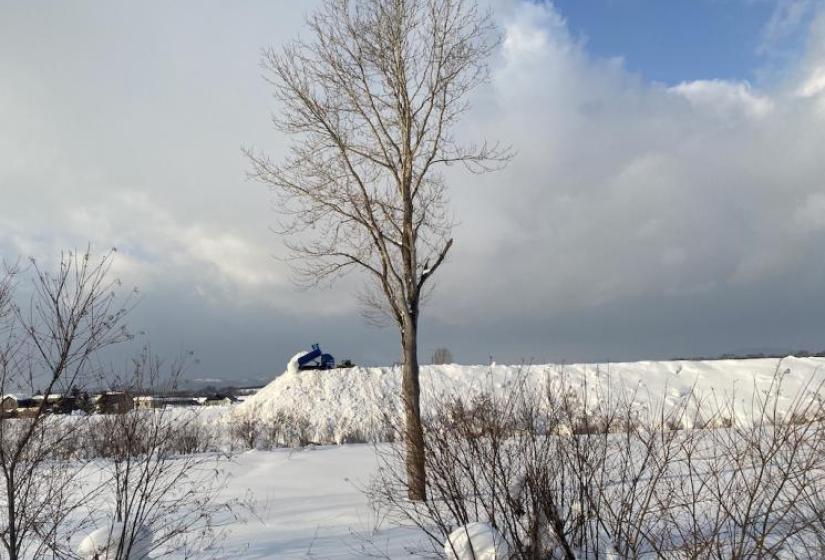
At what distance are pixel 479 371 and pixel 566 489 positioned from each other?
18.1 m

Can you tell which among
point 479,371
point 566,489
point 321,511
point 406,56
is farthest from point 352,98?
point 479,371

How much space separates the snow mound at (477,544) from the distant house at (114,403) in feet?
12.0

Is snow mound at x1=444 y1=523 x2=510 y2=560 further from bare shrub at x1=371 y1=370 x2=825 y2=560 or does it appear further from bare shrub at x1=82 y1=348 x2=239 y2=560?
bare shrub at x1=82 y1=348 x2=239 y2=560

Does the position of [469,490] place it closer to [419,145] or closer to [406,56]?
[419,145]

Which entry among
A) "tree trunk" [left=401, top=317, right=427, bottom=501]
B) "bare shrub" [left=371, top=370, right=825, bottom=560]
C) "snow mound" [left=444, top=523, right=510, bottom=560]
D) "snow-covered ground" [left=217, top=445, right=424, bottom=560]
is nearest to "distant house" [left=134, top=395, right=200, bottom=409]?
"snow-covered ground" [left=217, top=445, right=424, bottom=560]

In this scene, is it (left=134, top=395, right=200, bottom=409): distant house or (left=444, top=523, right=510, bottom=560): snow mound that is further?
(left=134, top=395, right=200, bottom=409): distant house

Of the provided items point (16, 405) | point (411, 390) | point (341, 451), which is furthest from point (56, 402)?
point (341, 451)

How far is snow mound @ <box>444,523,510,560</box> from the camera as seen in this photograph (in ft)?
12.3

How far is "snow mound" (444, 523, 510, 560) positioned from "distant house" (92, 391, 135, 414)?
367cm

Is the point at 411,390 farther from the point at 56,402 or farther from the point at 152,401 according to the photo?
the point at 56,402

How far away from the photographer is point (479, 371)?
22.4 metres

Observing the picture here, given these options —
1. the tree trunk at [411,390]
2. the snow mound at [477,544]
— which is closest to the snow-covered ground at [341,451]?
the tree trunk at [411,390]

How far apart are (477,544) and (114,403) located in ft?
13.4

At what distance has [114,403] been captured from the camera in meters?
6.04
